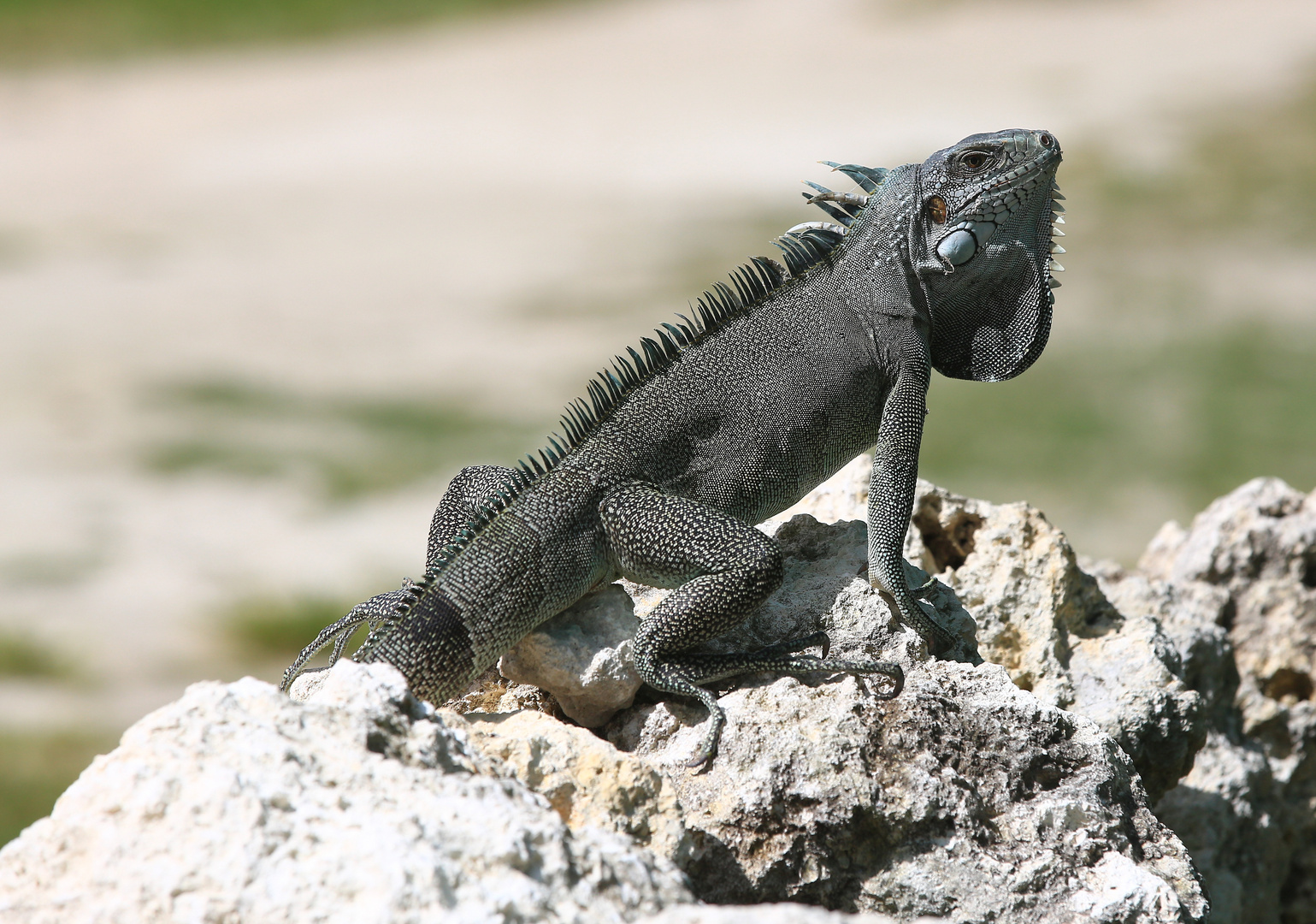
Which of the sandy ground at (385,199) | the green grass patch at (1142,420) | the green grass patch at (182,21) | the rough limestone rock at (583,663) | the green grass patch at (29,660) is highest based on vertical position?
the green grass patch at (182,21)

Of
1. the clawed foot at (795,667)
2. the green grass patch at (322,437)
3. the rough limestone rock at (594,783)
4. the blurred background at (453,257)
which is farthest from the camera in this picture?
the green grass patch at (322,437)

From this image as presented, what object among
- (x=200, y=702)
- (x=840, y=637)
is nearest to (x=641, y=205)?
(x=840, y=637)

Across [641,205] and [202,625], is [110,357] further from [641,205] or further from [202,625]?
[641,205]

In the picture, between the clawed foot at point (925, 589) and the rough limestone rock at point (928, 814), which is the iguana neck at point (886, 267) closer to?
the clawed foot at point (925, 589)

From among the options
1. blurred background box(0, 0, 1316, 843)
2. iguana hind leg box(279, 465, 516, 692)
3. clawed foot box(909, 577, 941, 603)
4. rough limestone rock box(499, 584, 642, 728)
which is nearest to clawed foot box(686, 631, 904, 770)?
rough limestone rock box(499, 584, 642, 728)

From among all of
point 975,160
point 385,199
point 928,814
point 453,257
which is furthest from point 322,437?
point 928,814

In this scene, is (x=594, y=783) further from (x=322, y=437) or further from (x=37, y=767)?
(x=322, y=437)

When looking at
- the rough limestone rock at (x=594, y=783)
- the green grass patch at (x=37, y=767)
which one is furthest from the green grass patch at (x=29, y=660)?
the rough limestone rock at (x=594, y=783)
